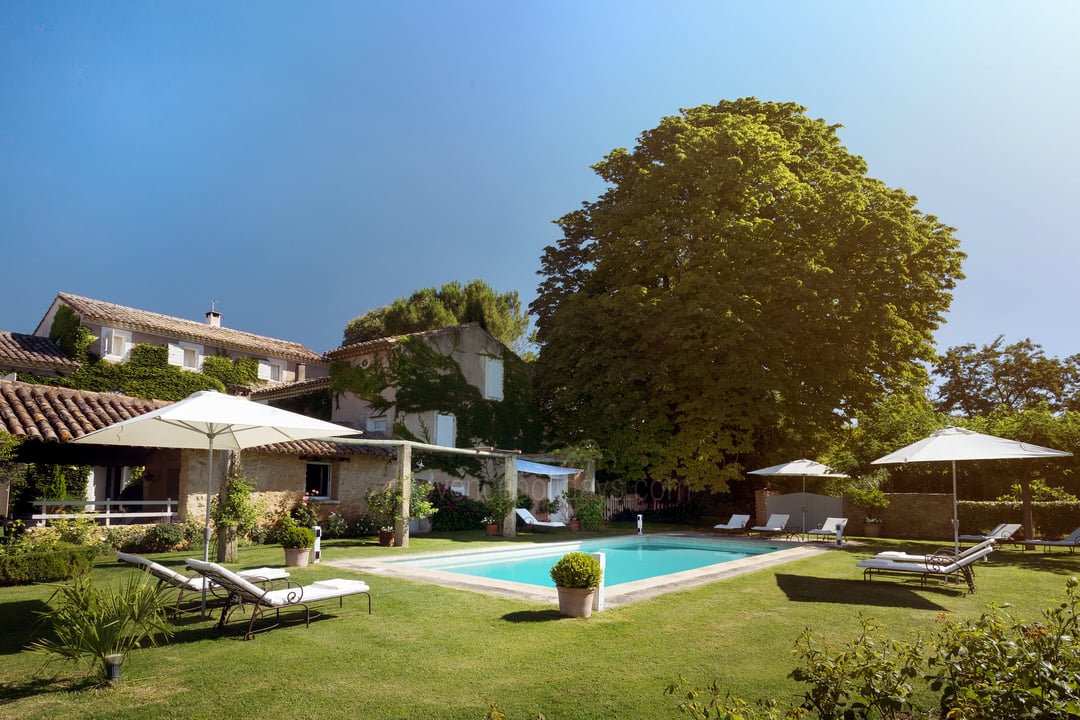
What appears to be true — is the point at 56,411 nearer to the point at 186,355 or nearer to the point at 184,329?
the point at 186,355

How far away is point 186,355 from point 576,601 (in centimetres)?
2587

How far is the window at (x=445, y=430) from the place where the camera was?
922 inches

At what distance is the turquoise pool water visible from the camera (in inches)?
560

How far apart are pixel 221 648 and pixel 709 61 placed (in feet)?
50.9

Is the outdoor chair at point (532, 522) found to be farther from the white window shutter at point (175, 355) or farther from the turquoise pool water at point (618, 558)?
the white window shutter at point (175, 355)

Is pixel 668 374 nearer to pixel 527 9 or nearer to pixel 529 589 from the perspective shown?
pixel 527 9

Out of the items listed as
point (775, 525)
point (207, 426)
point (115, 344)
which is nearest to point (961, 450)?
point (775, 525)

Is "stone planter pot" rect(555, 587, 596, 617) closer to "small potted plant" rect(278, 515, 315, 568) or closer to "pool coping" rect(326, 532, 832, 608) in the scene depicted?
"pool coping" rect(326, 532, 832, 608)

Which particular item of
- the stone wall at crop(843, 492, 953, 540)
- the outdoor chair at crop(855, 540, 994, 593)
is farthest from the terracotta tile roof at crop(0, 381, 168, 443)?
the stone wall at crop(843, 492, 953, 540)

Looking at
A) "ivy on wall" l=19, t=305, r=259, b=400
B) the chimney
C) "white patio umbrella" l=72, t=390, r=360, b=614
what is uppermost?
the chimney

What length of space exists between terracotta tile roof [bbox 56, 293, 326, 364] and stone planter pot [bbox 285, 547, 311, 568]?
16.0 meters

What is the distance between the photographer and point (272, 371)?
31.9m

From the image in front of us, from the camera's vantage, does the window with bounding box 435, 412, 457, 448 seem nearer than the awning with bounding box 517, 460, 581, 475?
No

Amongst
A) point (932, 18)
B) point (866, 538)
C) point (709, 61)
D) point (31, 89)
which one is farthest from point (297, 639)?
point (31, 89)
